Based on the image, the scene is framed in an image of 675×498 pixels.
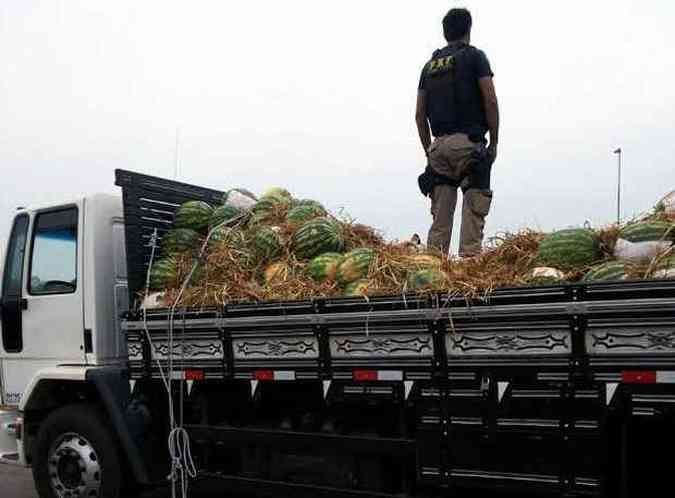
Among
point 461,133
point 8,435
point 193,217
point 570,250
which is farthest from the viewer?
point 8,435

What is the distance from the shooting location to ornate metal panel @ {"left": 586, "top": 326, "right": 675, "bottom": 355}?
3.63 metres

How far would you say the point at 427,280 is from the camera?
4523 mm

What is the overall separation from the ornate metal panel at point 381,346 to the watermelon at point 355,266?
1.68 feet

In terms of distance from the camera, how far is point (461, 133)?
615cm

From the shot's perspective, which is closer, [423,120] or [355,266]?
[355,266]

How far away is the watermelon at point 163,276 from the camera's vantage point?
588 centimetres

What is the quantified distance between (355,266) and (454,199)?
1.49 metres

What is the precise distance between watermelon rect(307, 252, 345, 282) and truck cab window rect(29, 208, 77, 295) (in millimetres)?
2156

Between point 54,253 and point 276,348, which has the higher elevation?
point 54,253

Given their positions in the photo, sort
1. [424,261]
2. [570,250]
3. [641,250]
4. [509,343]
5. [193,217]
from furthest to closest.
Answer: [193,217], [424,261], [570,250], [641,250], [509,343]

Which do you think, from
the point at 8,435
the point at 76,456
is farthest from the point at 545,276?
the point at 8,435

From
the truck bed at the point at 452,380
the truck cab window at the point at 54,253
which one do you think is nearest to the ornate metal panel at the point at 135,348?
the truck bed at the point at 452,380

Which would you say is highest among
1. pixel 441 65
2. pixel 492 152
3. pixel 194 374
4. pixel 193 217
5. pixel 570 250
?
pixel 441 65

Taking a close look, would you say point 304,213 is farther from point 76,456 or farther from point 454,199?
point 76,456
